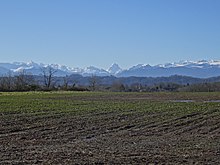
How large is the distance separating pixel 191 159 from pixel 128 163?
6.54 feet

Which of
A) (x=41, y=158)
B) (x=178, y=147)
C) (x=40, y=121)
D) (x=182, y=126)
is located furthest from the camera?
(x=40, y=121)

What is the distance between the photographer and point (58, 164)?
12.3m

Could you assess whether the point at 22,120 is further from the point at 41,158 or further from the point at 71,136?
the point at 41,158

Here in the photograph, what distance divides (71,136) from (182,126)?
22.4 feet

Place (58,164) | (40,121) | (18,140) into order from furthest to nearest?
1. (40,121)
2. (18,140)
3. (58,164)

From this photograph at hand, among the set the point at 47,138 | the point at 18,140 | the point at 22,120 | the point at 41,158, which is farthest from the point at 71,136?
the point at 22,120

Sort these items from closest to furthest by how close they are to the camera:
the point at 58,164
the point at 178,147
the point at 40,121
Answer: the point at 58,164 < the point at 178,147 < the point at 40,121

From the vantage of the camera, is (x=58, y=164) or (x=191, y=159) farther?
(x=191, y=159)

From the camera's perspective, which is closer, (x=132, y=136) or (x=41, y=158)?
(x=41, y=158)

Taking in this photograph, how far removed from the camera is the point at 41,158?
13.2 meters

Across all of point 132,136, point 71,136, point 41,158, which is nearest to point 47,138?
point 71,136

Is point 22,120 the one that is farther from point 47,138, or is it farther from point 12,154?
point 12,154

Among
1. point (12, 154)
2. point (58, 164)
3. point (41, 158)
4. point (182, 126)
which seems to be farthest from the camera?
point (182, 126)

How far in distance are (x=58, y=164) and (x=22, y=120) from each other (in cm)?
1496
